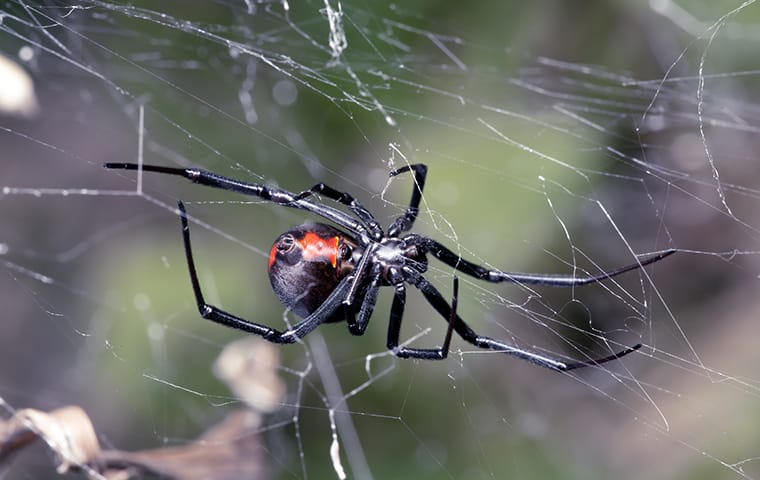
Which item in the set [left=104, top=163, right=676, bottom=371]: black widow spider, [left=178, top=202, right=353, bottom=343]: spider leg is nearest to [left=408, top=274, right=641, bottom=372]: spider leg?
[left=104, top=163, right=676, bottom=371]: black widow spider

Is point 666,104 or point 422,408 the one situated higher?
point 666,104

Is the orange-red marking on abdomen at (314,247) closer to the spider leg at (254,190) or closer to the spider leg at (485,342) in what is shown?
the spider leg at (254,190)

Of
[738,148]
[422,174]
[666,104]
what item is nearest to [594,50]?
[666,104]

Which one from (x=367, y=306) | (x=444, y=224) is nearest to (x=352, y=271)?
(x=367, y=306)

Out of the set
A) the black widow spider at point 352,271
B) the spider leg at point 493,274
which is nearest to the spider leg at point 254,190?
the black widow spider at point 352,271

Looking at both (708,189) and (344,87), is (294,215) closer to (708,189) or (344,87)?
(344,87)

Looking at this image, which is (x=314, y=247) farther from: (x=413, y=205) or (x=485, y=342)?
(x=485, y=342)
